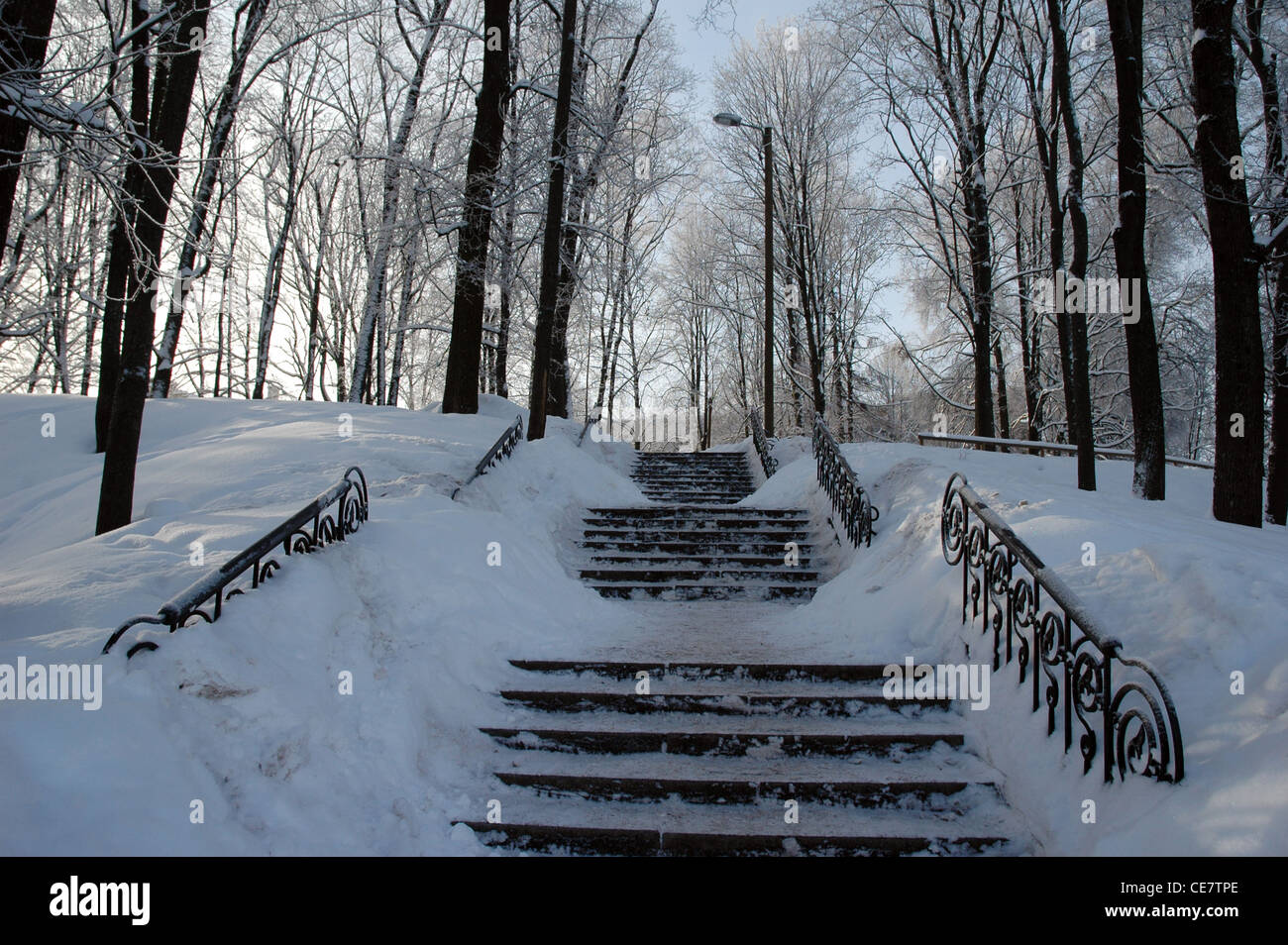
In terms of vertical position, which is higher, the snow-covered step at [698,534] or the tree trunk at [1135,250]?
the tree trunk at [1135,250]

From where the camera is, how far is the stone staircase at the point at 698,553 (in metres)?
8.09

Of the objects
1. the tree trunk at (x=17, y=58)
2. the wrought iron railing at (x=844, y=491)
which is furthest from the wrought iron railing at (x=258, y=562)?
the wrought iron railing at (x=844, y=491)

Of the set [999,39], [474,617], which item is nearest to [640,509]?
[474,617]

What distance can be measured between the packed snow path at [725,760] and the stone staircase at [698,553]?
136cm

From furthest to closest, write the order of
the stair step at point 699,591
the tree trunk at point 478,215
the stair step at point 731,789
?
the tree trunk at point 478,215 → the stair step at point 699,591 → the stair step at point 731,789

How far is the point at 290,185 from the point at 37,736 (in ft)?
75.2

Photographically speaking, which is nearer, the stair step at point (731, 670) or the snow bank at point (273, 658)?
the snow bank at point (273, 658)

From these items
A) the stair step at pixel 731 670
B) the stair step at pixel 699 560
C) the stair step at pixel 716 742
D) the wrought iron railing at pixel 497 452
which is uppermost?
the wrought iron railing at pixel 497 452

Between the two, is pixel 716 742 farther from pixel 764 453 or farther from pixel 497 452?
pixel 764 453

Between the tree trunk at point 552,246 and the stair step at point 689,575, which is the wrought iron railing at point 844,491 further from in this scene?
the tree trunk at point 552,246

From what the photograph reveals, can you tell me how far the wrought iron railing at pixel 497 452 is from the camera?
857 centimetres

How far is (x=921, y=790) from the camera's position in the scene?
4.10 m

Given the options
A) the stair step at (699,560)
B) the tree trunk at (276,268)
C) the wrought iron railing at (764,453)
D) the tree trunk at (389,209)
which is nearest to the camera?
the stair step at (699,560)

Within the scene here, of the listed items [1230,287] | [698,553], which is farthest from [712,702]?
[1230,287]
